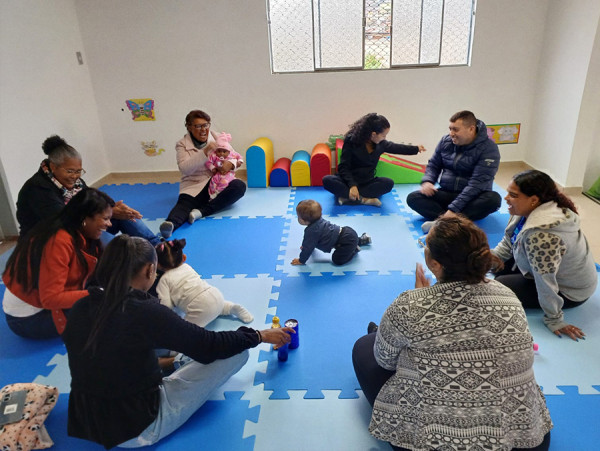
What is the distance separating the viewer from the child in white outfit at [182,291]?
313 centimetres

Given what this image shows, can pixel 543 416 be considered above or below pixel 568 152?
below

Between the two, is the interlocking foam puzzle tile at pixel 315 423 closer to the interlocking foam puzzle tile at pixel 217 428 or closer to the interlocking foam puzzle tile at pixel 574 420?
the interlocking foam puzzle tile at pixel 217 428

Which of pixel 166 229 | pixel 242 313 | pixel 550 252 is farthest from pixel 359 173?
pixel 550 252

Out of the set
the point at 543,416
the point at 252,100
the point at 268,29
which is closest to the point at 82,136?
the point at 252,100

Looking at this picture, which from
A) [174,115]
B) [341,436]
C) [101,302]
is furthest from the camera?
[174,115]

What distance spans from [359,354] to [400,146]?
380cm

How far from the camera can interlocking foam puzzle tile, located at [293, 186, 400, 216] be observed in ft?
17.4

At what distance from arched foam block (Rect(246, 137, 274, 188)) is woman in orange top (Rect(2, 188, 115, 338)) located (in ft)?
11.0

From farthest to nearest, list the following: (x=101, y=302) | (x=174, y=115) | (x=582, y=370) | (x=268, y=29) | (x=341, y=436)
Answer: (x=174, y=115) → (x=268, y=29) → (x=582, y=370) → (x=341, y=436) → (x=101, y=302)

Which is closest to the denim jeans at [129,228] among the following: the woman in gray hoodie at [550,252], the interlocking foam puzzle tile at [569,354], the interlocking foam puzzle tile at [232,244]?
the interlocking foam puzzle tile at [232,244]

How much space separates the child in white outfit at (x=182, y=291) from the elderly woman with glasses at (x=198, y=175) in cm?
199

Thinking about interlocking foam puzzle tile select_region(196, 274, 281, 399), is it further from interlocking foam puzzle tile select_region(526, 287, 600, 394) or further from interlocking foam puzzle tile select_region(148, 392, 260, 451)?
interlocking foam puzzle tile select_region(526, 287, 600, 394)

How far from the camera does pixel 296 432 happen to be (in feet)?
7.82

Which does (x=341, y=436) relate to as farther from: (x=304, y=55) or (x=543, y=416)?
(x=304, y=55)
